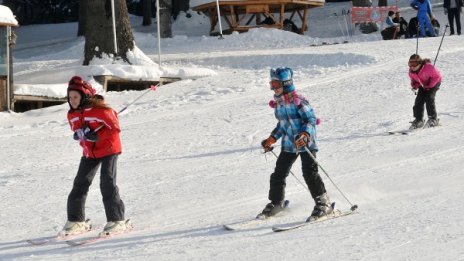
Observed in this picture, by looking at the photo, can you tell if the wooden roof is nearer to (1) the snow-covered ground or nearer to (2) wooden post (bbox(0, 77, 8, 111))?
(1) the snow-covered ground

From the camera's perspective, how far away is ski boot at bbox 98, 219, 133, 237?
21.9 feet

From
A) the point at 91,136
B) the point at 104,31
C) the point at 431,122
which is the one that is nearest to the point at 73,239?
the point at 91,136

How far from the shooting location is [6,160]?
10750 millimetres

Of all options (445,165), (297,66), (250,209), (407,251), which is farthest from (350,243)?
(297,66)

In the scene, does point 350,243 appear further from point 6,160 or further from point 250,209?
point 6,160

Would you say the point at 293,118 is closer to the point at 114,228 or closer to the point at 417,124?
the point at 114,228

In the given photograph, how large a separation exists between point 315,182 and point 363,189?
47.7 inches

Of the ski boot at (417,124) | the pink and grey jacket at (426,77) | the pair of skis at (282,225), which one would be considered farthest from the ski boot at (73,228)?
the pink and grey jacket at (426,77)

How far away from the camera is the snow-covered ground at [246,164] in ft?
20.0

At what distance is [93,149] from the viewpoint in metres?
6.66

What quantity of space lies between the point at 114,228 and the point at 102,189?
324 millimetres

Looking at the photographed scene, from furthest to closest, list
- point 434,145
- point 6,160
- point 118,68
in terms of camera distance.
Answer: point 118,68, point 6,160, point 434,145

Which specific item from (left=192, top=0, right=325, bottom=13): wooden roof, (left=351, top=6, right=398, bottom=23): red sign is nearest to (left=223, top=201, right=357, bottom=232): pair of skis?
(left=351, top=6, right=398, bottom=23): red sign

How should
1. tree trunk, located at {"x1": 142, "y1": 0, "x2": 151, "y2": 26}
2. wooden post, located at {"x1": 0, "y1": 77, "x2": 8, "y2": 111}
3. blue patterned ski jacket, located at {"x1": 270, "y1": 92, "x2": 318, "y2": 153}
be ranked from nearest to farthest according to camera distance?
blue patterned ski jacket, located at {"x1": 270, "y1": 92, "x2": 318, "y2": 153} → wooden post, located at {"x1": 0, "y1": 77, "x2": 8, "y2": 111} → tree trunk, located at {"x1": 142, "y1": 0, "x2": 151, "y2": 26}
